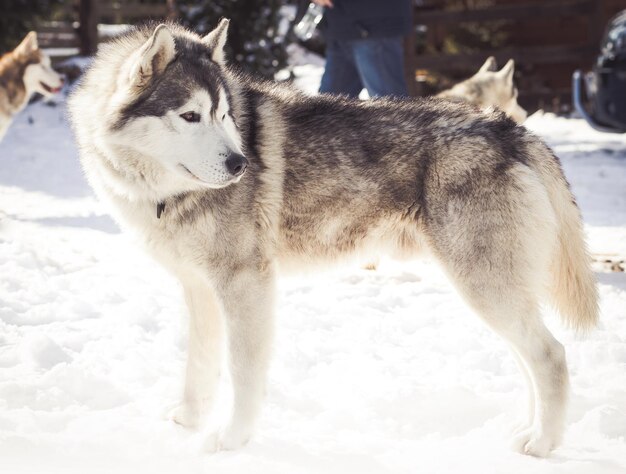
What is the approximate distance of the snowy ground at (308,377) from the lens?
103 inches

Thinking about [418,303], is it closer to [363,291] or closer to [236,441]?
[363,291]

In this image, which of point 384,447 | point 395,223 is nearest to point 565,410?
point 384,447

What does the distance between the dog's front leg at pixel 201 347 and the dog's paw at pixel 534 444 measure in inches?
46.6

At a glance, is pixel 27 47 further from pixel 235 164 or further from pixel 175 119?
pixel 235 164

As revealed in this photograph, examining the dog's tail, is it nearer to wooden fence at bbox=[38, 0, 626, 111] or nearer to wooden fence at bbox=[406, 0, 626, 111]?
wooden fence at bbox=[406, 0, 626, 111]

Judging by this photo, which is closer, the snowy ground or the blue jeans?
the snowy ground

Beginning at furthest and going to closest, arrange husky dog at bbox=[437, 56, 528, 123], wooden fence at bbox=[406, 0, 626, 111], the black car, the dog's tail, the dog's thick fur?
wooden fence at bbox=[406, 0, 626, 111], the dog's thick fur, husky dog at bbox=[437, 56, 528, 123], the black car, the dog's tail

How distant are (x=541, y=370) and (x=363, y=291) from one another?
72.9 inches

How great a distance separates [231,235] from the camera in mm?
2754

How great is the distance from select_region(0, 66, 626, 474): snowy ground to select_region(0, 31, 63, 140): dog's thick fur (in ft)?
12.8

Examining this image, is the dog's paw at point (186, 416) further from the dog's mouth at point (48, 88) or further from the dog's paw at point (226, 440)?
the dog's mouth at point (48, 88)

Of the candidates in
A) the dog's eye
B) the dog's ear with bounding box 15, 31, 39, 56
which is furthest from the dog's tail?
the dog's ear with bounding box 15, 31, 39, 56

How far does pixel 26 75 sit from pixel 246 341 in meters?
7.28

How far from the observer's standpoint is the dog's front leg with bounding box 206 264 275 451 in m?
2.75
